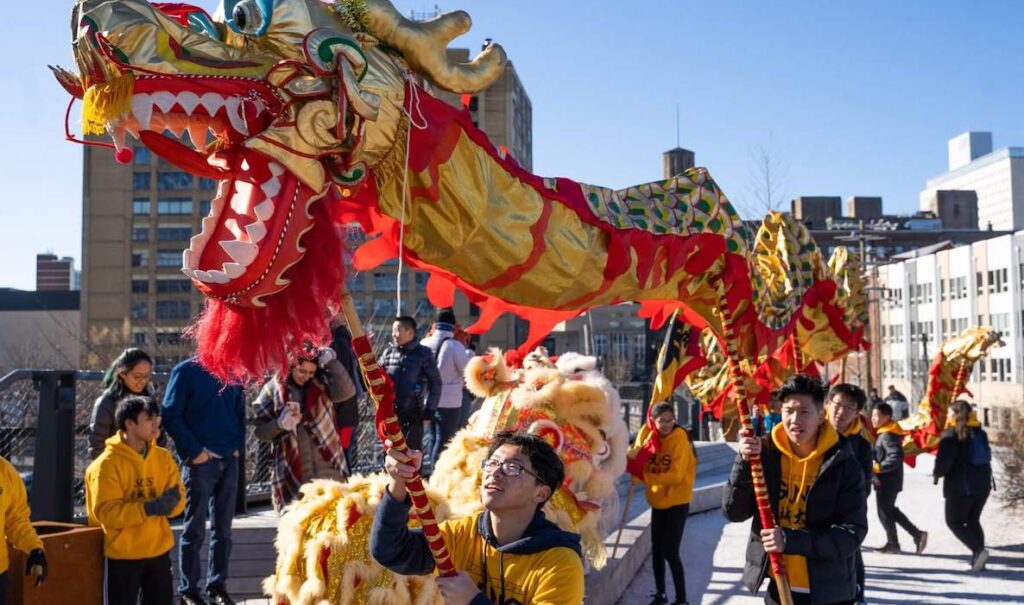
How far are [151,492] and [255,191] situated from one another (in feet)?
7.63

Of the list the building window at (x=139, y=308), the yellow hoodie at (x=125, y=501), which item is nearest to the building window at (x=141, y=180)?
the building window at (x=139, y=308)

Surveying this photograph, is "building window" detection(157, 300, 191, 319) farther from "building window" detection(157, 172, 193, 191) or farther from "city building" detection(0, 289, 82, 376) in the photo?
"building window" detection(157, 172, 193, 191)

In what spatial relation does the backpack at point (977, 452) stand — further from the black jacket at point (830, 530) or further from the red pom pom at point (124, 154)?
the red pom pom at point (124, 154)

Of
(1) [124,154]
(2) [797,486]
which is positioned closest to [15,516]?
(1) [124,154]

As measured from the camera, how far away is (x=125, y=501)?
5.12 meters

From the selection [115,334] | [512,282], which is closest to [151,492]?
[512,282]

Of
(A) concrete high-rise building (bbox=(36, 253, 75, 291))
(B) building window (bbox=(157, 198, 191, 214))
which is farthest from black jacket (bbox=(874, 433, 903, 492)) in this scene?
(A) concrete high-rise building (bbox=(36, 253, 75, 291))

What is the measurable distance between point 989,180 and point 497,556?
14967cm

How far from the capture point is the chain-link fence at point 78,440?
673 cm

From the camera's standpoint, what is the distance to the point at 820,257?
855cm

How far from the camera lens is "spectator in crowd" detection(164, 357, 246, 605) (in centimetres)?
570

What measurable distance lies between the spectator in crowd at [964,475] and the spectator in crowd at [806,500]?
215 inches

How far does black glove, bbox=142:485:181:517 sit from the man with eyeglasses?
2.32m

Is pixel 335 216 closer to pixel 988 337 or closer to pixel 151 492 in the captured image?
pixel 151 492
